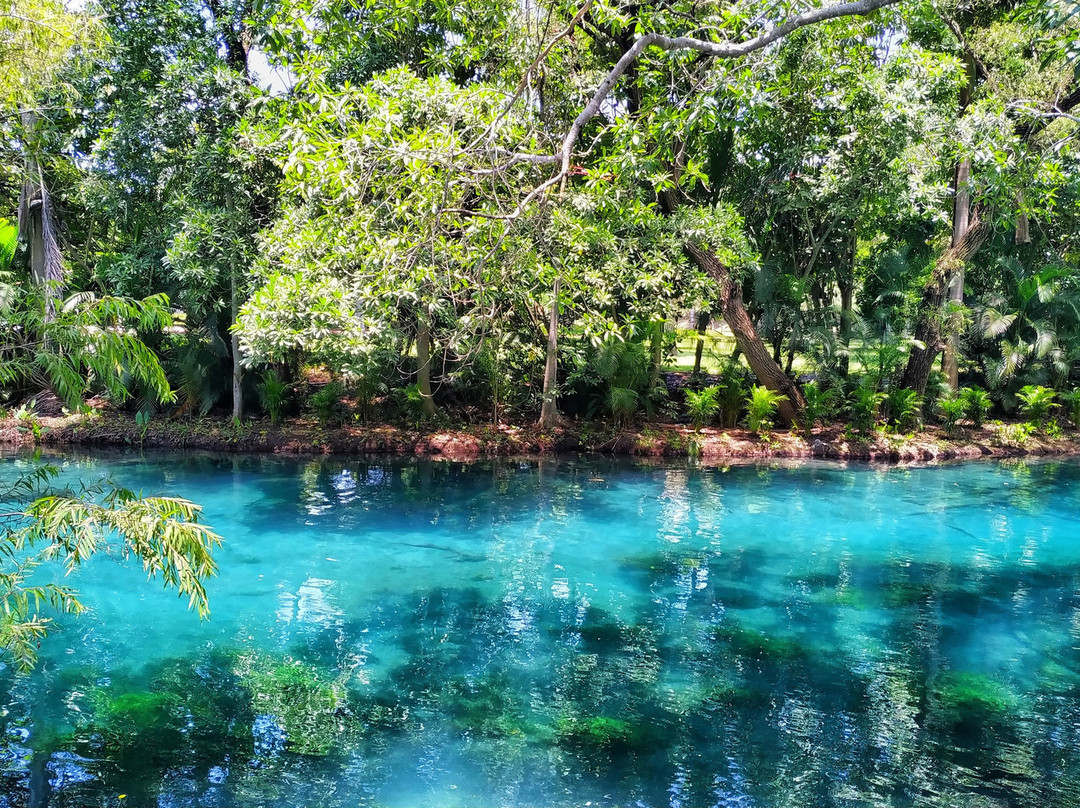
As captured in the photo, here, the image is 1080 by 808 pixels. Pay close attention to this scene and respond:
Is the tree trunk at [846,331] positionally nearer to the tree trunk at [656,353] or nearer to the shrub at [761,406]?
the shrub at [761,406]

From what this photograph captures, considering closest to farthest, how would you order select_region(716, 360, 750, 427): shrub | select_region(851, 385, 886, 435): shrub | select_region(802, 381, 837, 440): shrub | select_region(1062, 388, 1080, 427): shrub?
select_region(851, 385, 886, 435): shrub, select_region(802, 381, 837, 440): shrub, select_region(716, 360, 750, 427): shrub, select_region(1062, 388, 1080, 427): shrub

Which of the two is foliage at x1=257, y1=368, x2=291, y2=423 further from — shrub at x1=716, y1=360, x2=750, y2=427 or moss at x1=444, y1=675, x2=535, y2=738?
moss at x1=444, y1=675, x2=535, y2=738

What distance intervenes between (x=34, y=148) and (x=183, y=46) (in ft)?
28.5

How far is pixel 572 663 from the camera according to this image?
Result: 23.6 feet

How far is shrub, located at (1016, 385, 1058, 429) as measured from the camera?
16.5 meters

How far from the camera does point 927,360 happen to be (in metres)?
17.0

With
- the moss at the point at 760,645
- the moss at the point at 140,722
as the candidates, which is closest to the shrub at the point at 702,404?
the moss at the point at 760,645

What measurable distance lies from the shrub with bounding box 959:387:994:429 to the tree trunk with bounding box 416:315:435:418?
1030cm

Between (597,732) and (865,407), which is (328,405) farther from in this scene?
(597,732)

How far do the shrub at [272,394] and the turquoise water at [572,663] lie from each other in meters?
3.44

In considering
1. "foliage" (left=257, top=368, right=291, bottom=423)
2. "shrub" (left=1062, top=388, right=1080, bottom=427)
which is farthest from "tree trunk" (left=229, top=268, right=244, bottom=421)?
"shrub" (left=1062, top=388, right=1080, bottom=427)

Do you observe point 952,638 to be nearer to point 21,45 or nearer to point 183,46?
point 21,45

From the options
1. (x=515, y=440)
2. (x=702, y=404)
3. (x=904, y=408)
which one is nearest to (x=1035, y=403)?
(x=904, y=408)

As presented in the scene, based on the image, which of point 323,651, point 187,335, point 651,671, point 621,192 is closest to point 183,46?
point 187,335
